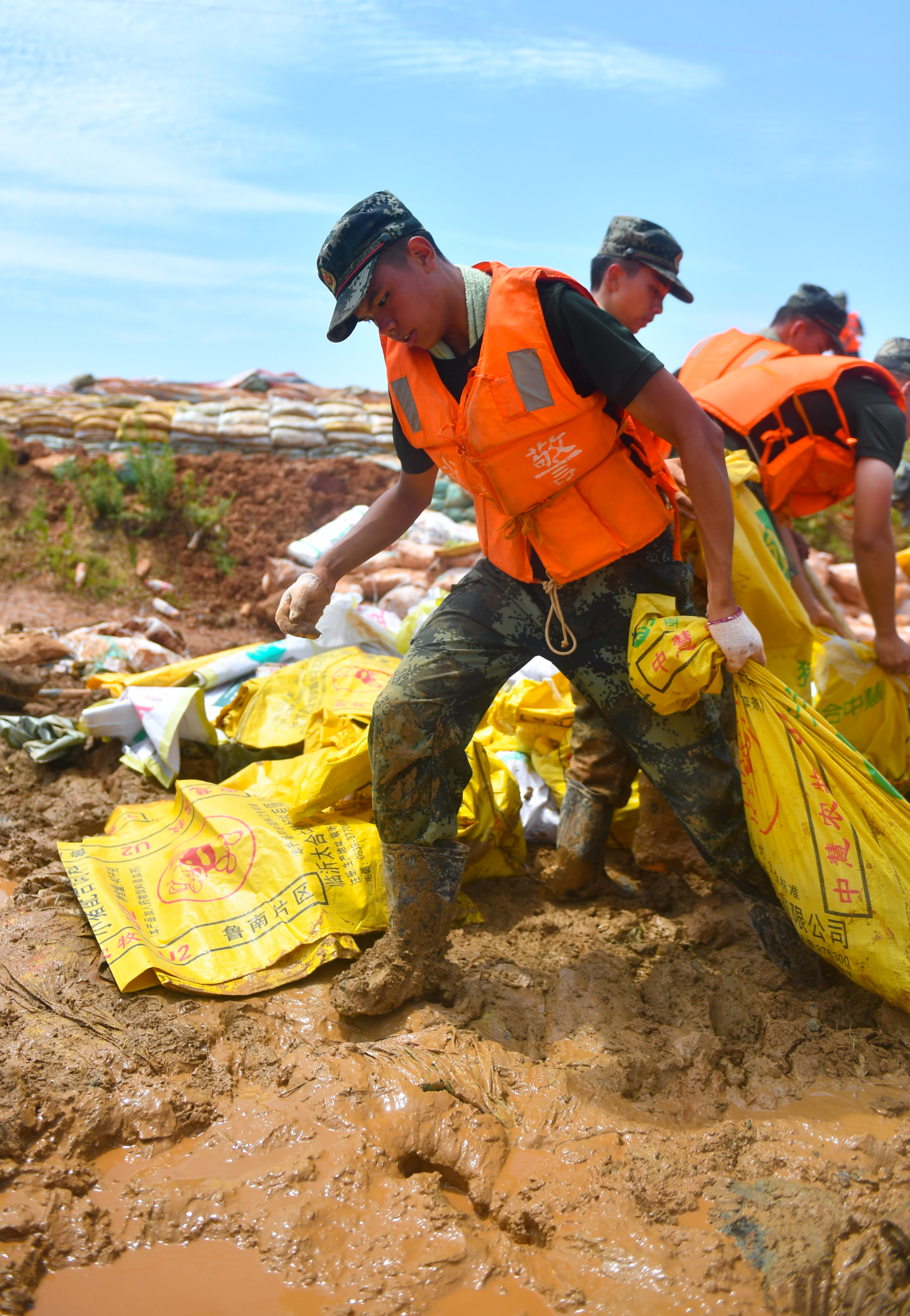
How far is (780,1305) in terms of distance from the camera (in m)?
1.47

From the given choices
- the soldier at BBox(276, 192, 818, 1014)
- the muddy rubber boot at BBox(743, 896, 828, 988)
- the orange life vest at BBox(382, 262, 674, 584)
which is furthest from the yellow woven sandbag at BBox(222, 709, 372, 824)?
the muddy rubber boot at BBox(743, 896, 828, 988)

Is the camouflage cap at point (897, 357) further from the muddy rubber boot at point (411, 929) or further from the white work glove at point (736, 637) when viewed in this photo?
the muddy rubber boot at point (411, 929)

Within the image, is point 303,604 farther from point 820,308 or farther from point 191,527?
point 191,527

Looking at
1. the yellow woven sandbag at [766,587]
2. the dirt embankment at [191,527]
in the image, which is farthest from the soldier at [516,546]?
the dirt embankment at [191,527]

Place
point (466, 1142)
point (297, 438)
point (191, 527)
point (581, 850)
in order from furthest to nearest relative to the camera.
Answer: point (297, 438) < point (191, 527) < point (581, 850) < point (466, 1142)

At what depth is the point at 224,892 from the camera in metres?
2.54

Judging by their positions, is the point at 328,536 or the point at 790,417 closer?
the point at 790,417

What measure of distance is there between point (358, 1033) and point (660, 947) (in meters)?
0.91

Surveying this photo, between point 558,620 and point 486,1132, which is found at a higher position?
Result: point 558,620

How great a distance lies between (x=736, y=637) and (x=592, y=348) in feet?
2.30

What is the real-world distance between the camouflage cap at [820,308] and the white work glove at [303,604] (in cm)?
205

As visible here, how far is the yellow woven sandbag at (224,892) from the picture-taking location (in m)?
2.33

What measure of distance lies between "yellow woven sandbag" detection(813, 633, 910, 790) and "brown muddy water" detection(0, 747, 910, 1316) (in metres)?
0.85

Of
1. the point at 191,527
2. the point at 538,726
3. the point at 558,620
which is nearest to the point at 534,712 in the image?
the point at 538,726
